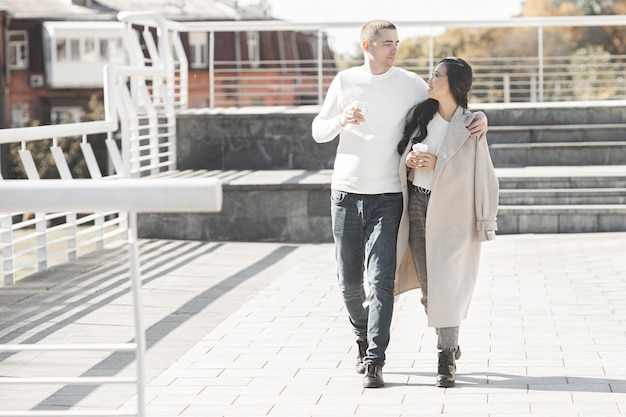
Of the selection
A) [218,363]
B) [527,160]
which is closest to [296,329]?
[218,363]

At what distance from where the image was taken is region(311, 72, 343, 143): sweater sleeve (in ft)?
20.7

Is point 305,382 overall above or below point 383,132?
below

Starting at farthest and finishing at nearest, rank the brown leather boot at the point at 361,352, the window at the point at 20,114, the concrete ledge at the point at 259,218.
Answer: the window at the point at 20,114 → the concrete ledge at the point at 259,218 → the brown leather boot at the point at 361,352

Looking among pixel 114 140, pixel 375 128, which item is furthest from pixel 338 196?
pixel 114 140

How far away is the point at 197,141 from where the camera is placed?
15594mm

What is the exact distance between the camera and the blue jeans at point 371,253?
617 centimetres

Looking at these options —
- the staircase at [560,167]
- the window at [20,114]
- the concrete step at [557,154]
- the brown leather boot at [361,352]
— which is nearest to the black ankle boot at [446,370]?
the brown leather boot at [361,352]

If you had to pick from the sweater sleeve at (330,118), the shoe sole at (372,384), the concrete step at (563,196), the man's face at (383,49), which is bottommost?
the shoe sole at (372,384)

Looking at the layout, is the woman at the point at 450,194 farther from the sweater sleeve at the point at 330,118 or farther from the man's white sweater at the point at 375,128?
the sweater sleeve at the point at 330,118

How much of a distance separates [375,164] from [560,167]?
29.9ft

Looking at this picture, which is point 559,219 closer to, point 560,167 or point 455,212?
point 560,167

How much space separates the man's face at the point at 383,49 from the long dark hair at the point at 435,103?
26 centimetres

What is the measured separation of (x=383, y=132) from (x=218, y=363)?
159 centimetres

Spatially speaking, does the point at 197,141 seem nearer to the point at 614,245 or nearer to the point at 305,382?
the point at 614,245
